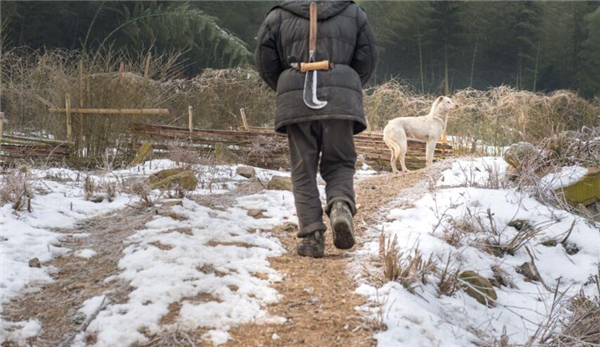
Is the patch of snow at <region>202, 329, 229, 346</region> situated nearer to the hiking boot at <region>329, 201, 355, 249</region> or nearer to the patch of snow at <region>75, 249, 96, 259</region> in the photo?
the hiking boot at <region>329, 201, 355, 249</region>

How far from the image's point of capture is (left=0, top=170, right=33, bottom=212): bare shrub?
4160 millimetres

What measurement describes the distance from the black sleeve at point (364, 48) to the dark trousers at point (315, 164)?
0.40 m

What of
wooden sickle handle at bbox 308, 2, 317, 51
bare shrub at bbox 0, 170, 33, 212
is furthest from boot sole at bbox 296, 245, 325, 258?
bare shrub at bbox 0, 170, 33, 212

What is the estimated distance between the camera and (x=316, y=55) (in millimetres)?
3594

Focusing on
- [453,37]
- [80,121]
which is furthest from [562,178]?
[453,37]

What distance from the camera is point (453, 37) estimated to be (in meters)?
20.6

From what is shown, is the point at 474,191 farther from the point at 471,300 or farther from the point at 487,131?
the point at 487,131

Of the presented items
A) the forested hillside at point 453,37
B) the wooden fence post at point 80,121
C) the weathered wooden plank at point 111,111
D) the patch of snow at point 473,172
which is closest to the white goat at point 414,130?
the patch of snow at point 473,172

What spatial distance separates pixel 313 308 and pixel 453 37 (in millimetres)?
19307

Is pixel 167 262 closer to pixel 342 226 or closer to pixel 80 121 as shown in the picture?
pixel 342 226

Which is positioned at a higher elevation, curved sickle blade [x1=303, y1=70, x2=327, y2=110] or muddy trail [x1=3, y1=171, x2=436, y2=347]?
curved sickle blade [x1=303, y1=70, x2=327, y2=110]

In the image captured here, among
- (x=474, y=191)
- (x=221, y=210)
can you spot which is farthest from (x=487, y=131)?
(x=221, y=210)

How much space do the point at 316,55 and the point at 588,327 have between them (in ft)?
7.05

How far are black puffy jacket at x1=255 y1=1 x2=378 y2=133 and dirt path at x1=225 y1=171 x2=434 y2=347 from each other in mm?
879
